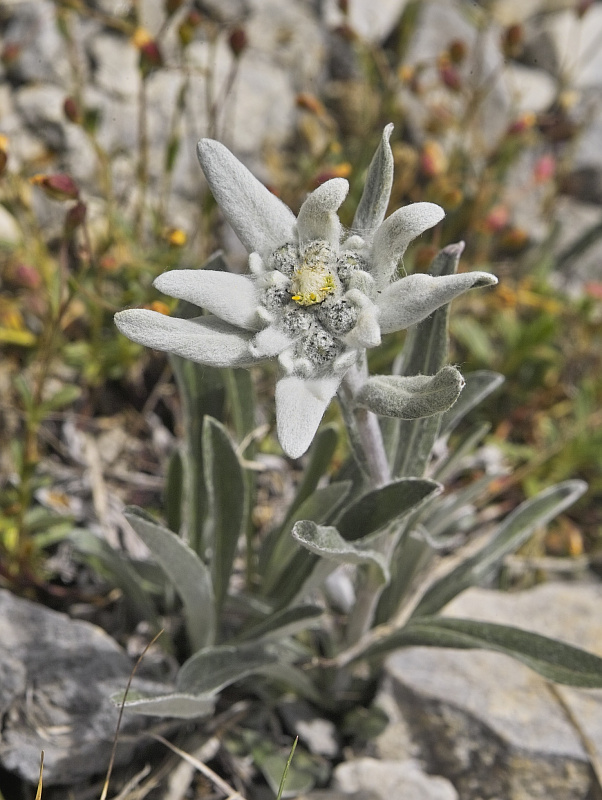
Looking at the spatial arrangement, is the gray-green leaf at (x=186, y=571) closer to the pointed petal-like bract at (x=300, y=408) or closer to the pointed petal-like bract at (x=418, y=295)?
the pointed petal-like bract at (x=300, y=408)

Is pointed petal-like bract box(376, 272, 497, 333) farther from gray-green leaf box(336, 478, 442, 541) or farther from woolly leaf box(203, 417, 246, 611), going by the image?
woolly leaf box(203, 417, 246, 611)

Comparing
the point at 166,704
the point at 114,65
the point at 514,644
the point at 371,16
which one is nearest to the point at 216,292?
the point at 166,704

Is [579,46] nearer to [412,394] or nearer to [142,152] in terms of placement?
[142,152]

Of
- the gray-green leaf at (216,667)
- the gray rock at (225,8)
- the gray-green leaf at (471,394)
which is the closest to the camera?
the gray-green leaf at (216,667)

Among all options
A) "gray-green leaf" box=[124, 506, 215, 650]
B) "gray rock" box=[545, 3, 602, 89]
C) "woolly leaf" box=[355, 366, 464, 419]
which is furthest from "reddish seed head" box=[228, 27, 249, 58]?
"gray rock" box=[545, 3, 602, 89]

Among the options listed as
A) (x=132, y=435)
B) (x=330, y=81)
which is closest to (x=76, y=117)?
(x=132, y=435)

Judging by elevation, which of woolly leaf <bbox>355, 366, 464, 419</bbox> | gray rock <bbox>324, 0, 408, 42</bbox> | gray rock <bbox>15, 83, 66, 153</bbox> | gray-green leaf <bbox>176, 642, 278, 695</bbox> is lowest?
gray-green leaf <bbox>176, 642, 278, 695</bbox>

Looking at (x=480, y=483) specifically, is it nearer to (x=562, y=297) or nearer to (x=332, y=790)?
(x=332, y=790)

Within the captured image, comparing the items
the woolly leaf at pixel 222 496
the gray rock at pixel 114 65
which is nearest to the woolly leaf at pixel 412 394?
the woolly leaf at pixel 222 496
